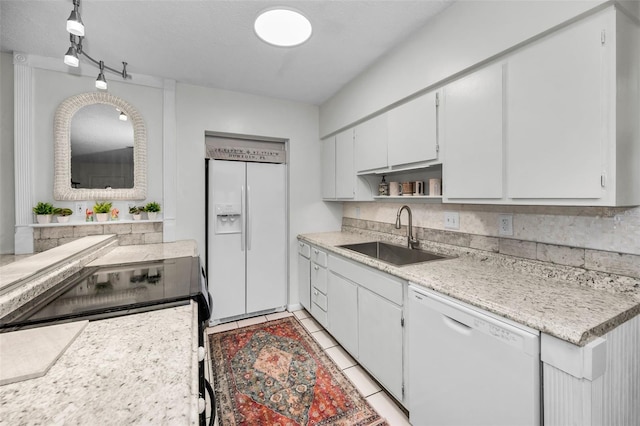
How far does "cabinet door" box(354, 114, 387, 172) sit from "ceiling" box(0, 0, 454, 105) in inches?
20.2

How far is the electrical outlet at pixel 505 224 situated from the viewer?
1632mm

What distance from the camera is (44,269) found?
4.25ft

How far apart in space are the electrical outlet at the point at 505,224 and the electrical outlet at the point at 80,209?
327 centimetres

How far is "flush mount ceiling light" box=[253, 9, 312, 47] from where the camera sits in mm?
1707

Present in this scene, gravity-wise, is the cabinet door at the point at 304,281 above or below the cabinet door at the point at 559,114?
below

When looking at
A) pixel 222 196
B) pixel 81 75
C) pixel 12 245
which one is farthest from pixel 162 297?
pixel 81 75

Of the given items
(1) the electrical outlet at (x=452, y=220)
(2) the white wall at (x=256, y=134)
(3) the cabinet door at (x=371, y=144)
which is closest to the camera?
(1) the electrical outlet at (x=452, y=220)

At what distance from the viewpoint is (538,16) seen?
122 cm

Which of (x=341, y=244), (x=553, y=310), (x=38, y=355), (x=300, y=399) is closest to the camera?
(x=38, y=355)

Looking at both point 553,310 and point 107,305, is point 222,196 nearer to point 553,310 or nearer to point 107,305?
point 107,305

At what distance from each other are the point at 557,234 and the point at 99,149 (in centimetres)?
343

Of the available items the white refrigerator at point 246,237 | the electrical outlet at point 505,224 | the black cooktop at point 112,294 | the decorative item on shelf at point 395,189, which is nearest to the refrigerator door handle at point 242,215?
the white refrigerator at point 246,237

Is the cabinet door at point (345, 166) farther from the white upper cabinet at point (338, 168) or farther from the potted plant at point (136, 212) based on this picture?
the potted plant at point (136, 212)

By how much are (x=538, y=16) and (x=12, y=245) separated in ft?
12.4
